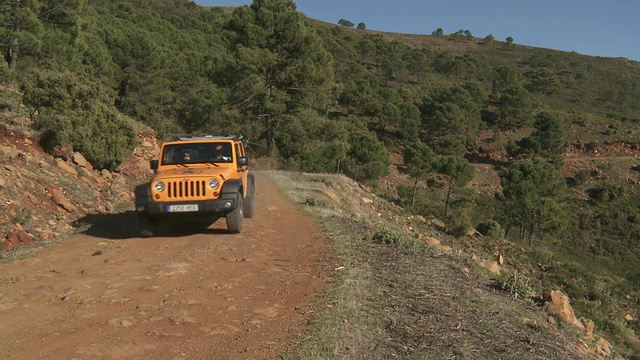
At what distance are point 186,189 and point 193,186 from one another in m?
0.14

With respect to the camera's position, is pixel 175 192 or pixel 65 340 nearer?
pixel 65 340

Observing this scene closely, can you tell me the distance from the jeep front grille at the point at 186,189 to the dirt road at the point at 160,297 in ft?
2.82

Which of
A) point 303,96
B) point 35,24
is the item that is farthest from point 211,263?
point 35,24

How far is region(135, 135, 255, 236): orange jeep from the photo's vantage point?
923 centimetres

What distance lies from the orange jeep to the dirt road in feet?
1.57

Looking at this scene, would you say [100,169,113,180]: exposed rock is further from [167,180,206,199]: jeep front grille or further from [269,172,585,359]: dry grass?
[269,172,585,359]: dry grass

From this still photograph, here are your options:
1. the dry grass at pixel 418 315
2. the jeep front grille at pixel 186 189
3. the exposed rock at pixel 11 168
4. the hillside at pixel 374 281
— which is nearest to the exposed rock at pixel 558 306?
the hillside at pixel 374 281

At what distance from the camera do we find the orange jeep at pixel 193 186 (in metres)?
9.23

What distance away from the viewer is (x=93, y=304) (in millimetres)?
5812

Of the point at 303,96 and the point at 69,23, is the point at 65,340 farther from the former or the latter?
the point at 69,23

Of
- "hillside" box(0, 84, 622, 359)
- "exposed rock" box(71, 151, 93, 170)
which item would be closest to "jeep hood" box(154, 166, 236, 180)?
"hillside" box(0, 84, 622, 359)

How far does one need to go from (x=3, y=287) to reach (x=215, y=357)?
147 inches

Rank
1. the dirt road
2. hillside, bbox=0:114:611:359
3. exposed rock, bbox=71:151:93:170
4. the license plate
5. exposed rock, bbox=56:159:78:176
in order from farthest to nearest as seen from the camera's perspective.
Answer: exposed rock, bbox=71:151:93:170 → exposed rock, bbox=56:159:78:176 → the license plate → hillside, bbox=0:114:611:359 → the dirt road

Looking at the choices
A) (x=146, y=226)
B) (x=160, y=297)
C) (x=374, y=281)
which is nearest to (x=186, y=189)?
(x=146, y=226)
